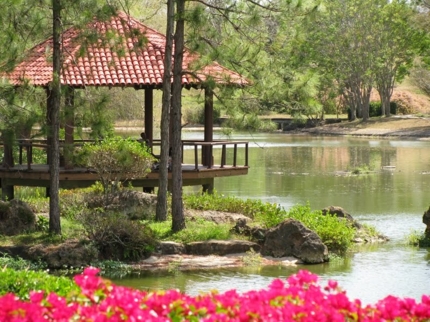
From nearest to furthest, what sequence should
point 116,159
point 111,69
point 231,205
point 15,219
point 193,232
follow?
point 15,219 < point 193,232 < point 116,159 < point 231,205 < point 111,69

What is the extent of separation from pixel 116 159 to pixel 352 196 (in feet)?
36.5

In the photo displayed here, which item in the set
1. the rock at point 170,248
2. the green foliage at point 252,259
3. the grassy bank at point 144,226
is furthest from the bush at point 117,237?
the green foliage at point 252,259

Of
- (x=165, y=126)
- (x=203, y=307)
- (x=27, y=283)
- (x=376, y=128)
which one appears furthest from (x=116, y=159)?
(x=376, y=128)

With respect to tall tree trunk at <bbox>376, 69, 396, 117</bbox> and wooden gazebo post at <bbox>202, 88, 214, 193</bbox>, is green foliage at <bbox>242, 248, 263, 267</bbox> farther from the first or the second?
tall tree trunk at <bbox>376, 69, 396, 117</bbox>

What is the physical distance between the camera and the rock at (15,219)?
55.1 feet

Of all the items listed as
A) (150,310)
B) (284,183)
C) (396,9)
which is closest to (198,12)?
(150,310)

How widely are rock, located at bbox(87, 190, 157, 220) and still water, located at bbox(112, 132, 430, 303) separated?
245cm

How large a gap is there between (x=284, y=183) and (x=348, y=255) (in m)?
14.7

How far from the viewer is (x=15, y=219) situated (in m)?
16.8

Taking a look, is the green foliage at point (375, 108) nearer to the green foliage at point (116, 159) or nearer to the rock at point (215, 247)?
the green foliage at point (116, 159)

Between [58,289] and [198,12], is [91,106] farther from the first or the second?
[58,289]

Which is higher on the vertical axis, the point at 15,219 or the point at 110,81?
the point at 110,81

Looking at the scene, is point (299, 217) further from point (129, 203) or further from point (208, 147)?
point (208, 147)

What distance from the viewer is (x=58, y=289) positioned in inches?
341
